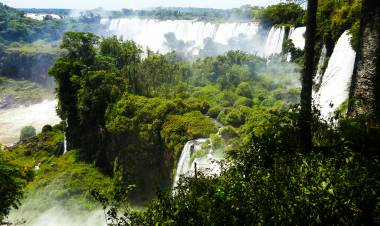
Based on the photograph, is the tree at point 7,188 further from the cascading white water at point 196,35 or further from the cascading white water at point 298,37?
the cascading white water at point 196,35

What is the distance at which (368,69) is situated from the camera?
1037 centimetres

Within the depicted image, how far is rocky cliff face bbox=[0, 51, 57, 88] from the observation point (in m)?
122

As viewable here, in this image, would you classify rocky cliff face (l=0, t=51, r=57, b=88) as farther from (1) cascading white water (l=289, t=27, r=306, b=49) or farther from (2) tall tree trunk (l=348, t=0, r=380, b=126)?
(2) tall tree trunk (l=348, t=0, r=380, b=126)

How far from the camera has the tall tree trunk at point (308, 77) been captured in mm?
11062

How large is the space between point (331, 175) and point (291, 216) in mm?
1305

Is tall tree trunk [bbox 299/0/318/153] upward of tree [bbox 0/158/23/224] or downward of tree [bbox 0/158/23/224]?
upward

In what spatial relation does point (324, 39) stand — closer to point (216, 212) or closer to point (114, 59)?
point (216, 212)

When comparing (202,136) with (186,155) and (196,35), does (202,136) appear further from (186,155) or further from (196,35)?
(196,35)

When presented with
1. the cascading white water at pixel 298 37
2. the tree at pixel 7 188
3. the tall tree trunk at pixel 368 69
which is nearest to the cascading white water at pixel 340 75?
the tall tree trunk at pixel 368 69

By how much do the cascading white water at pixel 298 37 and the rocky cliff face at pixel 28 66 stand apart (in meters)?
89.7

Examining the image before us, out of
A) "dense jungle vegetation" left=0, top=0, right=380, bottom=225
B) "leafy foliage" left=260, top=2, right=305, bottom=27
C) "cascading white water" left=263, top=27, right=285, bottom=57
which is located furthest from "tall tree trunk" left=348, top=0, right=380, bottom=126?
"cascading white water" left=263, top=27, right=285, bottom=57

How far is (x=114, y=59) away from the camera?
188ft

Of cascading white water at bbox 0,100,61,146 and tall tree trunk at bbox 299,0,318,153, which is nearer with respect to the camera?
tall tree trunk at bbox 299,0,318,153

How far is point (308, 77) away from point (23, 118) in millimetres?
91867
